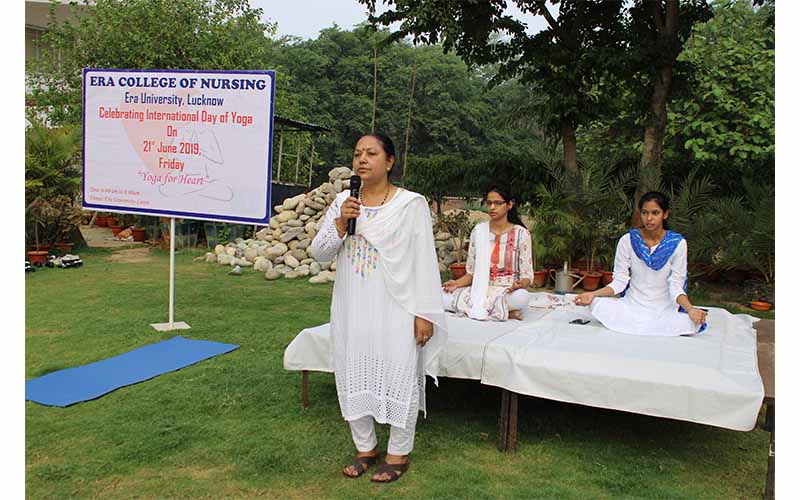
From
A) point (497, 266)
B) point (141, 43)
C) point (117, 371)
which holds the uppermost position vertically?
point (141, 43)

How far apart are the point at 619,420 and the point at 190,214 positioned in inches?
171

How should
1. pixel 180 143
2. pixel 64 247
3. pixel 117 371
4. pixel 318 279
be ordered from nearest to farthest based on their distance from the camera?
pixel 117 371, pixel 180 143, pixel 318 279, pixel 64 247

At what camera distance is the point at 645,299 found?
4.68 metres

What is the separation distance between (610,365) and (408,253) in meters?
1.27

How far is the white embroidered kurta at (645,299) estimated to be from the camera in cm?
439

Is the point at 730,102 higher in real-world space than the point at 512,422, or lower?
higher

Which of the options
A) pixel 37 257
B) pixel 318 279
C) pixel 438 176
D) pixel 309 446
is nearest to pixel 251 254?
pixel 318 279

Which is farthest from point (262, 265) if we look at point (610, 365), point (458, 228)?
point (610, 365)

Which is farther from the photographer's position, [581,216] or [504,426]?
[581,216]

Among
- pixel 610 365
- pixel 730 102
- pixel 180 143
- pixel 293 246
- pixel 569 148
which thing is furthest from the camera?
pixel 730 102

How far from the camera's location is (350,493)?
133 inches

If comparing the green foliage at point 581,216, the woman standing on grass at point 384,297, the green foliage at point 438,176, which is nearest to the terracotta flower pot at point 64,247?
the green foliage at point 438,176

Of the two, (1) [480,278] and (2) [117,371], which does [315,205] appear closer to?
(2) [117,371]

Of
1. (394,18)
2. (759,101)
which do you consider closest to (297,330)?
(394,18)
